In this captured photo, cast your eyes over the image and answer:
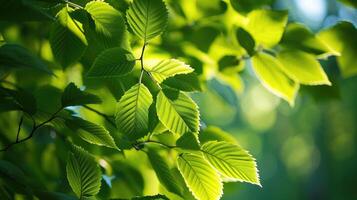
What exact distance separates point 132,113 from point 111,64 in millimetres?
Result: 82

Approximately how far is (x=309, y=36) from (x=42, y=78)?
68 centimetres

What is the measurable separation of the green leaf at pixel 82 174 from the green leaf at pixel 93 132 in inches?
1.1

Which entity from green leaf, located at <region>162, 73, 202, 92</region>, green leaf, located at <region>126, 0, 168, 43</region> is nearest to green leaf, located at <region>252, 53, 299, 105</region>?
green leaf, located at <region>162, 73, 202, 92</region>

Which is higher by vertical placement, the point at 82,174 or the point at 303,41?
the point at 303,41

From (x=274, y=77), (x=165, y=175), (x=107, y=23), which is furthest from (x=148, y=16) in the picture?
(x=274, y=77)

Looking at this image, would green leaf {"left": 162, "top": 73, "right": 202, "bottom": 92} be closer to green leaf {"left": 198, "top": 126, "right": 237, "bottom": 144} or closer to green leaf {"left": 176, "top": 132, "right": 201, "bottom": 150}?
green leaf {"left": 176, "top": 132, "right": 201, "bottom": 150}

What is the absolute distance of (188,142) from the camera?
2.31 ft

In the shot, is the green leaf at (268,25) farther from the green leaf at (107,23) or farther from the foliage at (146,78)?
the green leaf at (107,23)

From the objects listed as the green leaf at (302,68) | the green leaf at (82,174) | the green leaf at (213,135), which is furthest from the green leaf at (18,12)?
the green leaf at (302,68)

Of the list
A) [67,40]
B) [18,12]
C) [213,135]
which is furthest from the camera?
[213,135]

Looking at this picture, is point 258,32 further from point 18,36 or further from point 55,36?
point 18,36

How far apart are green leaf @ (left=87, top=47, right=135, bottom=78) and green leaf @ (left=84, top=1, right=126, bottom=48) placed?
0.14 ft

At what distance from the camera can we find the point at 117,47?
25.6 inches

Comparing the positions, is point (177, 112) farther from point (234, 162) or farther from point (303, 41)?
point (303, 41)
